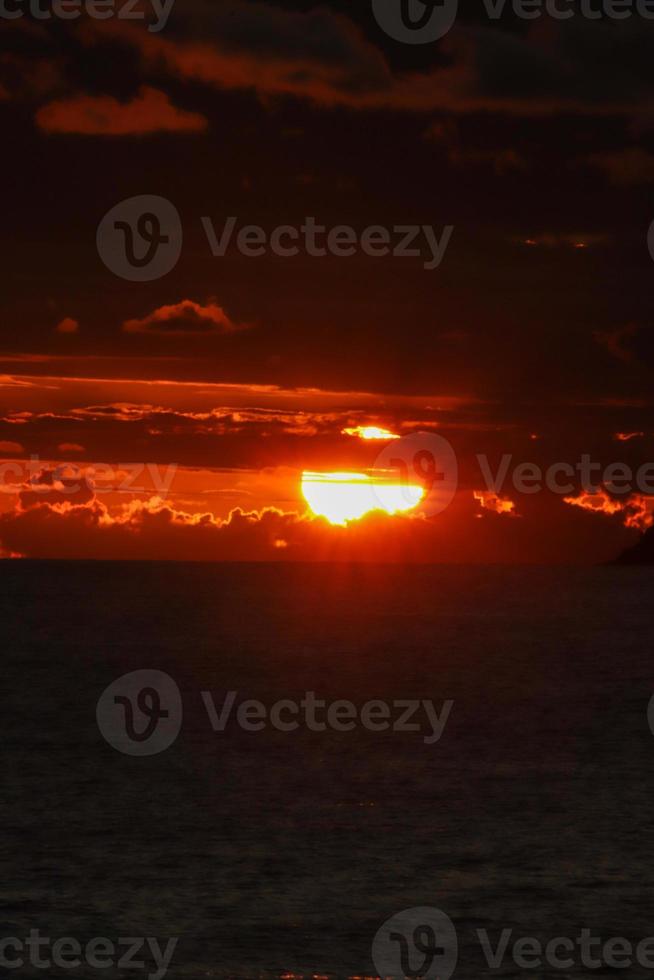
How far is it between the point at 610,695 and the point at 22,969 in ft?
283

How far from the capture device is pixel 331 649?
173m

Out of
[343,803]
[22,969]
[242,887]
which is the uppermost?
[343,803]

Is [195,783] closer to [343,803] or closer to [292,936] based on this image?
[343,803]

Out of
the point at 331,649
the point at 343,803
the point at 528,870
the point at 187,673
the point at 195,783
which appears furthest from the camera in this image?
the point at 331,649

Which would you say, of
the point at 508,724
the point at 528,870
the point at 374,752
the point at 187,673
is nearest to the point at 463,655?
the point at 187,673

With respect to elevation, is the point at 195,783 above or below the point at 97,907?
above

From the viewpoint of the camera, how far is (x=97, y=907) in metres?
41.0

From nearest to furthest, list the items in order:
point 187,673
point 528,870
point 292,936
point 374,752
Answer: point 292,936 → point 528,870 → point 374,752 → point 187,673

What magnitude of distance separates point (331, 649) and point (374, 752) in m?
97.9

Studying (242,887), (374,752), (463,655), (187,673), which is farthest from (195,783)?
(463,655)

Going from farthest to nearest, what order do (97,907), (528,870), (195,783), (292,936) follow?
(195,783) < (528,870) < (97,907) < (292,936)

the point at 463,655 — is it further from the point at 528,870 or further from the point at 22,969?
the point at 22,969

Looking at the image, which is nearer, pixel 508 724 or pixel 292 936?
pixel 292 936

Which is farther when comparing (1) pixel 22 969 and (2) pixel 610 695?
(2) pixel 610 695
